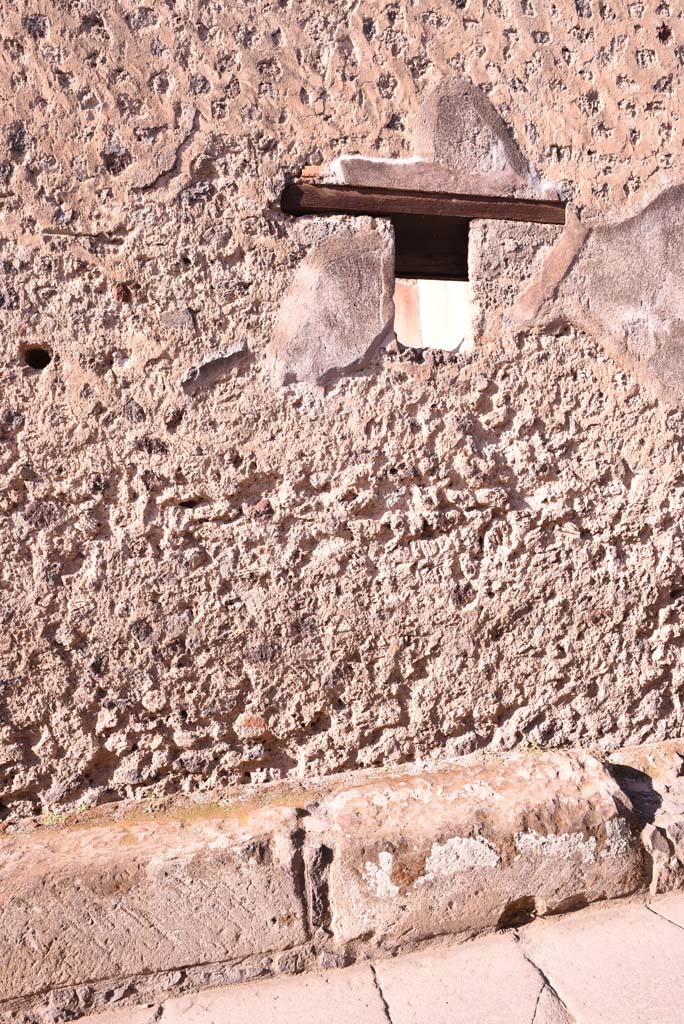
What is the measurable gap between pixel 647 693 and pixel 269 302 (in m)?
1.71

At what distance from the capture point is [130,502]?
220 cm

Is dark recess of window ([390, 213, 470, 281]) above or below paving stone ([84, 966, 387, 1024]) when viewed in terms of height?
above

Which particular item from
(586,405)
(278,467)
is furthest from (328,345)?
(586,405)

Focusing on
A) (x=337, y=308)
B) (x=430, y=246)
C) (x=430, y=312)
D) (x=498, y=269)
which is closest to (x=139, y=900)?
(x=337, y=308)

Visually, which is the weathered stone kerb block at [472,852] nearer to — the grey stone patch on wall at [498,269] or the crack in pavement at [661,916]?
the crack in pavement at [661,916]

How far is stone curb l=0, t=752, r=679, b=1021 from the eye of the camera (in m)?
1.92

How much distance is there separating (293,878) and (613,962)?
2.77ft

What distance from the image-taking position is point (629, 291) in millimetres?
2555

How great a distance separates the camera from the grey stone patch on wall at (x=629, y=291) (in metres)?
2.50

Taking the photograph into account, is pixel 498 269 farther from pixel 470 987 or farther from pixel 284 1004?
pixel 284 1004

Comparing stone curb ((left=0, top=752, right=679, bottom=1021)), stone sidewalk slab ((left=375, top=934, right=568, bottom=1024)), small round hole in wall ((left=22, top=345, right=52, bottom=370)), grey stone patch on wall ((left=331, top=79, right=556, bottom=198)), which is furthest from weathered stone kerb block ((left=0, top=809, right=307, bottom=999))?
grey stone patch on wall ((left=331, top=79, right=556, bottom=198))

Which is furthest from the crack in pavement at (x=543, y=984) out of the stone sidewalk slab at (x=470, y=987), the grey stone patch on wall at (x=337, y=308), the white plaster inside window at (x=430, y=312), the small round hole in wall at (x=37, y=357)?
the white plaster inside window at (x=430, y=312)

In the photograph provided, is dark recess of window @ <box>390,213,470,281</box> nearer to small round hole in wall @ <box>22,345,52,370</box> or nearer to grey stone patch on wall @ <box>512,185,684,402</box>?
grey stone patch on wall @ <box>512,185,684,402</box>

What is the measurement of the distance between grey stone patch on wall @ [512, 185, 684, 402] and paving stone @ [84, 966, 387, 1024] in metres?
1.91
